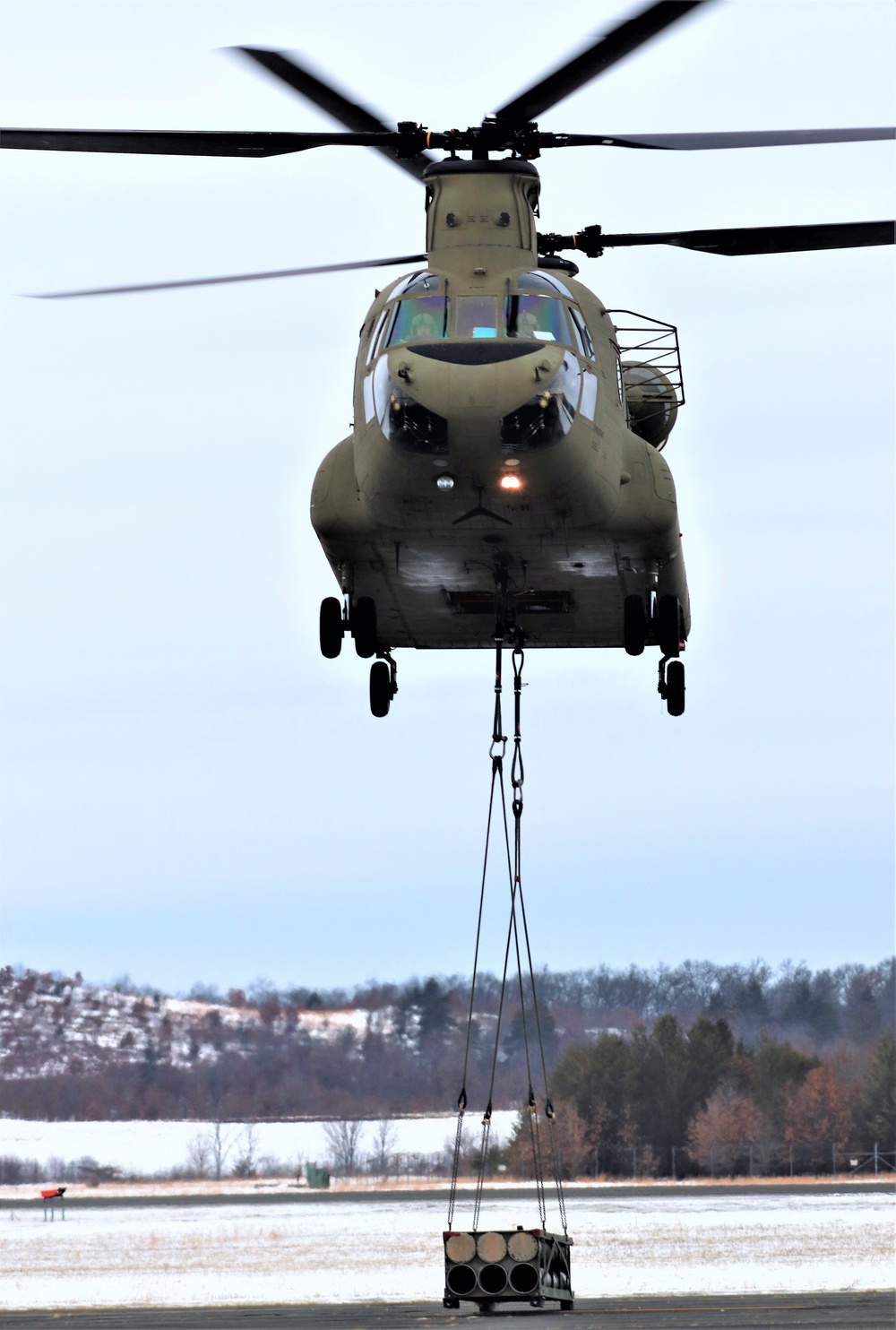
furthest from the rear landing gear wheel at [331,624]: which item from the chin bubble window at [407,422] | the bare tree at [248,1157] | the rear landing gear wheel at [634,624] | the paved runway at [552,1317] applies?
the bare tree at [248,1157]

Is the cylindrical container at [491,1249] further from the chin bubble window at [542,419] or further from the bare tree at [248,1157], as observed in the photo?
the bare tree at [248,1157]

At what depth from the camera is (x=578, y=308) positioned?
1819cm

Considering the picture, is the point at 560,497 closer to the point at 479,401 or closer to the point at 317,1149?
the point at 479,401

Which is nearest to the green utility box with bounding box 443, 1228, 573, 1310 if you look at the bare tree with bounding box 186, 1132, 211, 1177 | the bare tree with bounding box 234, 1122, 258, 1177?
the bare tree with bounding box 234, 1122, 258, 1177

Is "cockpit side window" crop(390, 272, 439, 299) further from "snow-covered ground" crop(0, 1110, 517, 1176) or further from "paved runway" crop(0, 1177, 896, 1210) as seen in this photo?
"snow-covered ground" crop(0, 1110, 517, 1176)

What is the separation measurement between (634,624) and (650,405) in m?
2.84

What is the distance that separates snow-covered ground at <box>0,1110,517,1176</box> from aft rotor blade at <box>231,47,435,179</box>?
54.3 metres

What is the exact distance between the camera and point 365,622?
2066 cm

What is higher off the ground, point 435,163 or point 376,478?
point 435,163

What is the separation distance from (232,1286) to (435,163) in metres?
23.8

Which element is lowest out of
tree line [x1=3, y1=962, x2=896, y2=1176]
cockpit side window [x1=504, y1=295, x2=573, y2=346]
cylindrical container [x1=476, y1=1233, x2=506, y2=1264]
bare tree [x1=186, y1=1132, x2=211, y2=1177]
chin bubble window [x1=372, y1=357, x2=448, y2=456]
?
cylindrical container [x1=476, y1=1233, x2=506, y2=1264]

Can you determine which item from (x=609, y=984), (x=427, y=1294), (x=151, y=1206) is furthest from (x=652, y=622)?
(x=609, y=984)

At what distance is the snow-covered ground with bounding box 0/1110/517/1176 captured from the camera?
228 feet

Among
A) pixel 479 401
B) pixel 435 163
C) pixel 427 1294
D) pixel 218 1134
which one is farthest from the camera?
pixel 218 1134
